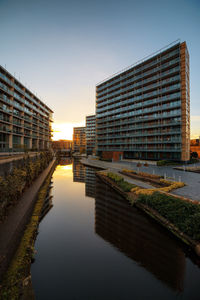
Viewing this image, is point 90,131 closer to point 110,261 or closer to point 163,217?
point 163,217

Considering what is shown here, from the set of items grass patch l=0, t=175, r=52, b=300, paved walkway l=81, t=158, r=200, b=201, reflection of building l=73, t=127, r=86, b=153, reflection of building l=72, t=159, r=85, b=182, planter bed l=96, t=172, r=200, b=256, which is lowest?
reflection of building l=72, t=159, r=85, b=182

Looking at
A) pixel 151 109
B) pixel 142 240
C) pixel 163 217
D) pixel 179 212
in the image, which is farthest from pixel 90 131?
pixel 142 240

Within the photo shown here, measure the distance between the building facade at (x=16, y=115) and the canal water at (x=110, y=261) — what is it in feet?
126

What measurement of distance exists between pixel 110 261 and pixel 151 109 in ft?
160

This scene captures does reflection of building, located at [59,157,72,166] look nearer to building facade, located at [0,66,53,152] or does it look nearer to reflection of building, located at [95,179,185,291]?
building facade, located at [0,66,53,152]

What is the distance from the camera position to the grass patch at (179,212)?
7684 mm

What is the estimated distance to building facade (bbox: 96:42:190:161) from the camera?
41.2 meters

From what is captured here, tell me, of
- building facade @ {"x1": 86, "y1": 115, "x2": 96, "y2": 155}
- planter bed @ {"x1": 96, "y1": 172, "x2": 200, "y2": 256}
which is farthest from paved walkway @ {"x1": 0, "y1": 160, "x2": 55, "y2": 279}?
building facade @ {"x1": 86, "y1": 115, "x2": 96, "y2": 155}

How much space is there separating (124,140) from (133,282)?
5296cm

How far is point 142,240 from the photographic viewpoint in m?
8.64

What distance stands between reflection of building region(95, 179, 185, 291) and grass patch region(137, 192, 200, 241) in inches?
40.0

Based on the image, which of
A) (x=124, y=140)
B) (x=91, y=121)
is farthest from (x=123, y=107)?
(x=91, y=121)

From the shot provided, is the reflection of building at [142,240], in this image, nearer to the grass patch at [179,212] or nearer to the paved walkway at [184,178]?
the grass patch at [179,212]

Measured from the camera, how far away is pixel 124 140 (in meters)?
57.2
